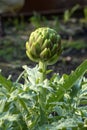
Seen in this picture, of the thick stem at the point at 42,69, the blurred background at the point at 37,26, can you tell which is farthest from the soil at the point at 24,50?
the thick stem at the point at 42,69

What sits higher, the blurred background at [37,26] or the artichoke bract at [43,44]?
the blurred background at [37,26]

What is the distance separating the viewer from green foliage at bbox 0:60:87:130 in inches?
53.3

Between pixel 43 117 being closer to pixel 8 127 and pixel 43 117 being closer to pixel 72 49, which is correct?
pixel 8 127

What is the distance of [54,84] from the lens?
1.44 meters

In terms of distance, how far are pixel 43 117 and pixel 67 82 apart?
13cm

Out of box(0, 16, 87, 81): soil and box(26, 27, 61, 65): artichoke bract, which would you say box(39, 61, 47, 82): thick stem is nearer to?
box(26, 27, 61, 65): artichoke bract

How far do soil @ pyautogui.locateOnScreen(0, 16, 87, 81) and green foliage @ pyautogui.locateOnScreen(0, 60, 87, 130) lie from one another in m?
1.12

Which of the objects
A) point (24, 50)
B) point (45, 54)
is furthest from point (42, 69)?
point (24, 50)

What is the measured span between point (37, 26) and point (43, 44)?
2.01 meters

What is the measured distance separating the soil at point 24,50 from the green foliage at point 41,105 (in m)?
1.12

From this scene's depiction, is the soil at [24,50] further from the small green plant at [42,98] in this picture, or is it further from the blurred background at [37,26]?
the small green plant at [42,98]

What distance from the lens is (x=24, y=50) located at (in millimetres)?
3535

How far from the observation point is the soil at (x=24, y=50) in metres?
2.95

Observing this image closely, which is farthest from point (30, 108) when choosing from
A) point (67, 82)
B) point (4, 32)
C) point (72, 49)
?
point (4, 32)
